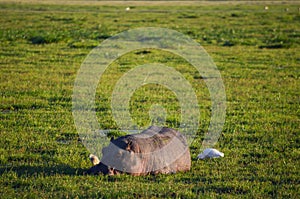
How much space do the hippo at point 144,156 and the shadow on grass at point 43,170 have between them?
0.29 meters

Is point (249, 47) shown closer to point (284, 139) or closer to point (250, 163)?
point (284, 139)

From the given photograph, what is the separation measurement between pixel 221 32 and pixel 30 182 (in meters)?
26.7

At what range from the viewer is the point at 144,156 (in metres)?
6.78

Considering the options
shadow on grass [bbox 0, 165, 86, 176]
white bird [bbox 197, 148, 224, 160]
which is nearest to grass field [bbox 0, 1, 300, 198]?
shadow on grass [bbox 0, 165, 86, 176]

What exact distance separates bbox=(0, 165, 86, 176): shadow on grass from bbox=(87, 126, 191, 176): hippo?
0.94 feet

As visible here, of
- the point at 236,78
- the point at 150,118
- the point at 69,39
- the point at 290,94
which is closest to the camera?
the point at 150,118

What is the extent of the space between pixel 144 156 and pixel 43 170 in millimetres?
1595

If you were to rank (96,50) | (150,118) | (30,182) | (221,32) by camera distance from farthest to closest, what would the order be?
1. (221,32)
2. (96,50)
3. (150,118)
4. (30,182)

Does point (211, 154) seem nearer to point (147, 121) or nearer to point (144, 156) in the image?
point (144, 156)

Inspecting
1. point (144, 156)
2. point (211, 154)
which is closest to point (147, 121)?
point (211, 154)

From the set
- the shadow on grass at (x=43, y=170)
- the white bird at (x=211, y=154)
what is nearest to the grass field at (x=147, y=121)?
the shadow on grass at (x=43, y=170)

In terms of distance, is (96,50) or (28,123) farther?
(96,50)

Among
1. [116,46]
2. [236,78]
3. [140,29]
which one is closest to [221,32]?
[140,29]

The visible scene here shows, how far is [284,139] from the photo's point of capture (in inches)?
363
